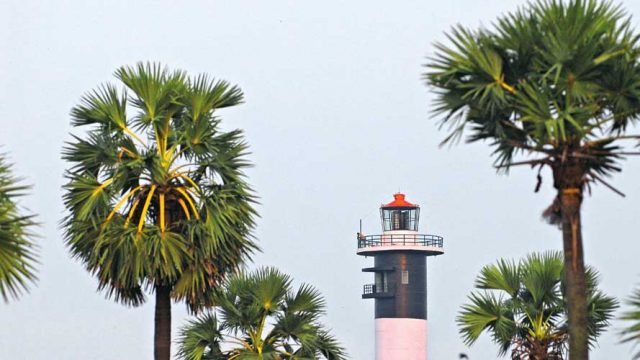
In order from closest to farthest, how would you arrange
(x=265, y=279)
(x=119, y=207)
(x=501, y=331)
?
(x=119, y=207) < (x=501, y=331) < (x=265, y=279)

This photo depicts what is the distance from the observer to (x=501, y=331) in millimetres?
31250

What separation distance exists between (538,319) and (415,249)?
44348 mm

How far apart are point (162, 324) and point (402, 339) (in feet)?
152

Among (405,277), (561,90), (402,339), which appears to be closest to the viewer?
(561,90)

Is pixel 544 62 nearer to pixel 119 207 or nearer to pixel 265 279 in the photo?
pixel 119 207

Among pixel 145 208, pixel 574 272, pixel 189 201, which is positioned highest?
pixel 189 201

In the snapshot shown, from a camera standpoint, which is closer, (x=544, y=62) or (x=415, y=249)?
(x=544, y=62)

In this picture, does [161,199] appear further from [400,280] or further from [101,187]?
[400,280]

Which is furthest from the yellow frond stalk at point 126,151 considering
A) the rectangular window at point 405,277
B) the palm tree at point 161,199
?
the rectangular window at point 405,277

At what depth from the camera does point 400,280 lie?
250 ft

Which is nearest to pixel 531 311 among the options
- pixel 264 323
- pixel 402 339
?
pixel 264 323

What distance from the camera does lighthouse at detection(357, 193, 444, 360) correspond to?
74250 mm

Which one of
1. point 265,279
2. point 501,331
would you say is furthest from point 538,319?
point 265,279

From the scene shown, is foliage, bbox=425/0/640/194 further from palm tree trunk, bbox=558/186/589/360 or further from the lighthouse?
→ the lighthouse
